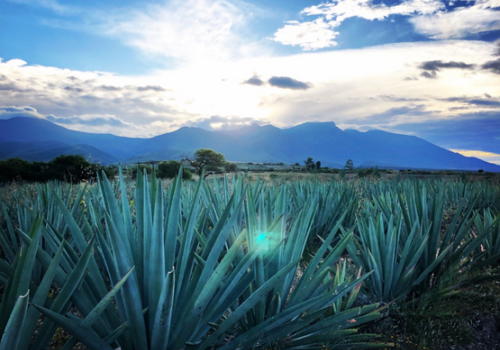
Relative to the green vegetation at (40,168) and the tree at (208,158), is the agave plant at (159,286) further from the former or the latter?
the tree at (208,158)

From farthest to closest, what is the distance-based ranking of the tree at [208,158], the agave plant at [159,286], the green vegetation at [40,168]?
the tree at [208,158], the green vegetation at [40,168], the agave plant at [159,286]

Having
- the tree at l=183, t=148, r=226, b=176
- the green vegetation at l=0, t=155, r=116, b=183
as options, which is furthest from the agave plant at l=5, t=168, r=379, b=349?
the tree at l=183, t=148, r=226, b=176

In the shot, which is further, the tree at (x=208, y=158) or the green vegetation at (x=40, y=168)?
the tree at (x=208, y=158)

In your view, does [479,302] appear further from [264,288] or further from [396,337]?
[264,288]

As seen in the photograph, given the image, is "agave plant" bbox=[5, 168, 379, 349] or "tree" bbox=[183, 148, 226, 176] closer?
"agave plant" bbox=[5, 168, 379, 349]

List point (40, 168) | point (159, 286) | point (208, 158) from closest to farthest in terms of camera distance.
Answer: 1. point (159, 286)
2. point (40, 168)
3. point (208, 158)

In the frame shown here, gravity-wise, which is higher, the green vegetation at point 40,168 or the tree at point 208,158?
the tree at point 208,158

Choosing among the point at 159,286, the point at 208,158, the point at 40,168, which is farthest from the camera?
the point at 208,158

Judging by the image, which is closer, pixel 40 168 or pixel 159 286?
pixel 159 286

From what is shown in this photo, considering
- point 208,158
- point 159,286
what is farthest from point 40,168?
point 159,286

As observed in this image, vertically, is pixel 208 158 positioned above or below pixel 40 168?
above

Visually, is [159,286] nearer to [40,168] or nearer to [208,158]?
[40,168]

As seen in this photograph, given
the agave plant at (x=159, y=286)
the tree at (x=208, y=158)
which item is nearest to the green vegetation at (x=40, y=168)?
the tree at (x=208, y=158)

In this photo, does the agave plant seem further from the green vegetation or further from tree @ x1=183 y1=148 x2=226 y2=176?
tree @ x1=183 y1=148 x2=226 y2=176
